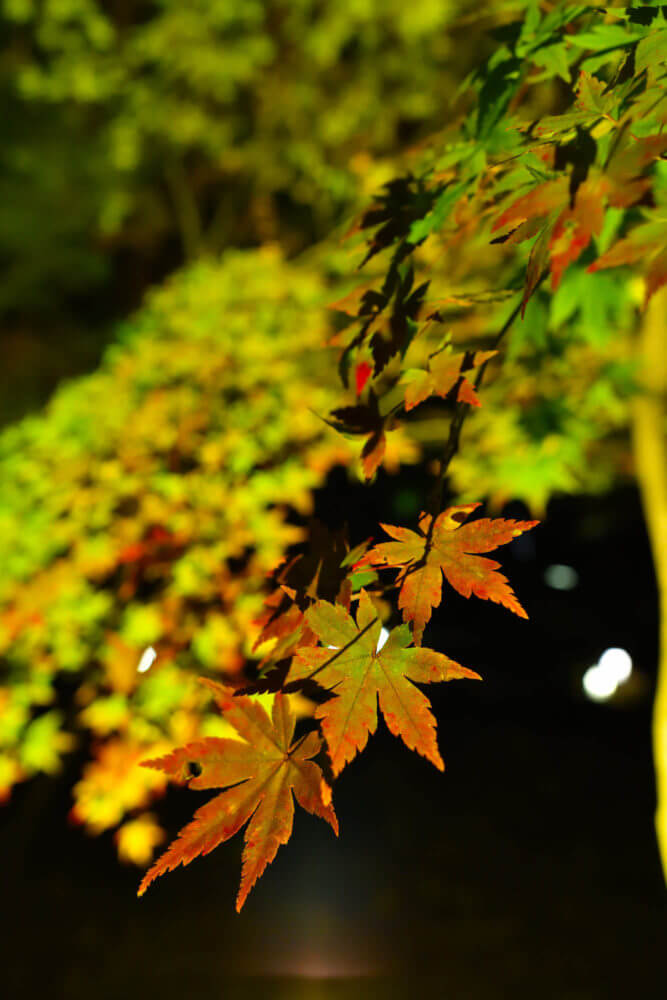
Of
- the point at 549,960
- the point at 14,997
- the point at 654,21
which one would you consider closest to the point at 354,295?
the point at 654,21

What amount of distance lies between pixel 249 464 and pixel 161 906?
12.3ft

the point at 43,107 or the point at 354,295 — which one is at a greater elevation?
the point at 43,107

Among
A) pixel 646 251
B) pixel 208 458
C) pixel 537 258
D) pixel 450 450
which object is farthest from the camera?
pixel 208 458

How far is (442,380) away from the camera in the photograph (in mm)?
1414

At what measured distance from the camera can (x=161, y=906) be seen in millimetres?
5152

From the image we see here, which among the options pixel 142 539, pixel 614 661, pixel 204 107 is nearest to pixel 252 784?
pixel 142 539

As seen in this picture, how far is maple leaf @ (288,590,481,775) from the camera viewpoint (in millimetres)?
1147

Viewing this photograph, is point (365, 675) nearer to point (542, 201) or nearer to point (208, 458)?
point (542, 201)

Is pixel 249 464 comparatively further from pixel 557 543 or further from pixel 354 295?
pixel 557 543

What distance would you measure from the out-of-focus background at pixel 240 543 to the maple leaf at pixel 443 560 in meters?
1.29

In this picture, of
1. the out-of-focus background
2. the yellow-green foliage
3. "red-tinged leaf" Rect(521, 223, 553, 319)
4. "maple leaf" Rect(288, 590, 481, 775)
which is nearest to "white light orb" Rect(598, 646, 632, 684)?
the out-of-focus background

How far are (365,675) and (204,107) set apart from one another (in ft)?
28.9

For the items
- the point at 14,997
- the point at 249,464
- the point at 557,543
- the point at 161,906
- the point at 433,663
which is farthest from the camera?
the point at 557,543

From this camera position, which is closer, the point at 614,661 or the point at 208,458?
the point at 208,458
